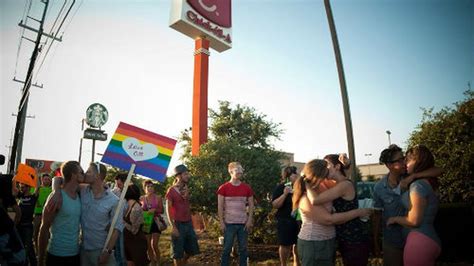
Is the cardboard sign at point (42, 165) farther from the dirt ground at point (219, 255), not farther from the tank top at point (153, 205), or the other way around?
the dirt ground at point (219, 255)

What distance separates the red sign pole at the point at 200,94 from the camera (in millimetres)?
18250

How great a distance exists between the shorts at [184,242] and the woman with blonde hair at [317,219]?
344 cm

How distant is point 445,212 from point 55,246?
8.62m

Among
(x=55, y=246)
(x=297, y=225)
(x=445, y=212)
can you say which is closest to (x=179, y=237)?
(x=297, y=225)

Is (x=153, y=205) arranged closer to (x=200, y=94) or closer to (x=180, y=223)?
(x=180, y=223)

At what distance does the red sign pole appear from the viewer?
18.2 metres

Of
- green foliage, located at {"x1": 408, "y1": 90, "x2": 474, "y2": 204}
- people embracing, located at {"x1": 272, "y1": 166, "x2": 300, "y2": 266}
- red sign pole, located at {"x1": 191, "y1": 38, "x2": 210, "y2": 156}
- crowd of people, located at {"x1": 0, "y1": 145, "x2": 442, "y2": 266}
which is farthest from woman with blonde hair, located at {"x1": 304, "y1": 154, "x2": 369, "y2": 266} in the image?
red sign pole, located at {"x1": 191, "y1": 38, "x2": 210, "y2": 156}

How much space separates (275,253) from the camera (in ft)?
29.7

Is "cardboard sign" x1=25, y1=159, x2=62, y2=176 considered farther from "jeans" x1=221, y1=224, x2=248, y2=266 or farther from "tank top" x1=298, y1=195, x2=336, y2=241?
"tank top" x1=298, y1=195, x2=336, y2=241

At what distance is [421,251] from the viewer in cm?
320

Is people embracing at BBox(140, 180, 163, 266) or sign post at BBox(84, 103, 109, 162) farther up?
sign post at BBox(84, 103, 109, 162)

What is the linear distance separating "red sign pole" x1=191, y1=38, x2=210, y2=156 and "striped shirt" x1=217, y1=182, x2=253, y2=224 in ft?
38.2

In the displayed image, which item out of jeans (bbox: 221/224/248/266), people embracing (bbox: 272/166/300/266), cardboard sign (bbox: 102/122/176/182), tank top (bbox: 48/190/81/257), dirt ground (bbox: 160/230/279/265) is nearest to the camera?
tank top (bbox: 48/190/81/257)

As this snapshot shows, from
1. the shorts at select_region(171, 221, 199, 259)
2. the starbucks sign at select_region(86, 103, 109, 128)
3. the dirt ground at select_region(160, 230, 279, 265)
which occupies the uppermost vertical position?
the starbucks sign at select_region(86, 103, 109, 128)
